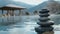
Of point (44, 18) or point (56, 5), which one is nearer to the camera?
point (44, 18)

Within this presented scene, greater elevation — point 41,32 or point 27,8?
point 27,8

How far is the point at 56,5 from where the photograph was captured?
4.11 metres

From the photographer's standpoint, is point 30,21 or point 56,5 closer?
point 56,5

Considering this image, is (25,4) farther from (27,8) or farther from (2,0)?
(2,0)

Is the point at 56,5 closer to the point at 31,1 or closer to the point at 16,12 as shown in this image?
the point at 31,1

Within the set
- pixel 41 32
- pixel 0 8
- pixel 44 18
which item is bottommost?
pixel 41 32

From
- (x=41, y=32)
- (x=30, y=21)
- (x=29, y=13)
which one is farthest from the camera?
(x=30, y=21)

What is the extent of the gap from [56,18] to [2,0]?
63.9 inches

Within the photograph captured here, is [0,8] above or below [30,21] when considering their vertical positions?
above

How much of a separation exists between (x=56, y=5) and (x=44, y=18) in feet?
7.38

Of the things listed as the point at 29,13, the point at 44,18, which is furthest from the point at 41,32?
the point at 29,13

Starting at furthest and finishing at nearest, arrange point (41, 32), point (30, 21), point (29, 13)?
point (30, 21), point (29, 13), point (41, 32)

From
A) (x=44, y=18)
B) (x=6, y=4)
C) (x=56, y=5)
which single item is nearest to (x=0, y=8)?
(x=6, y=4)

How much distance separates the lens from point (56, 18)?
169 inches
